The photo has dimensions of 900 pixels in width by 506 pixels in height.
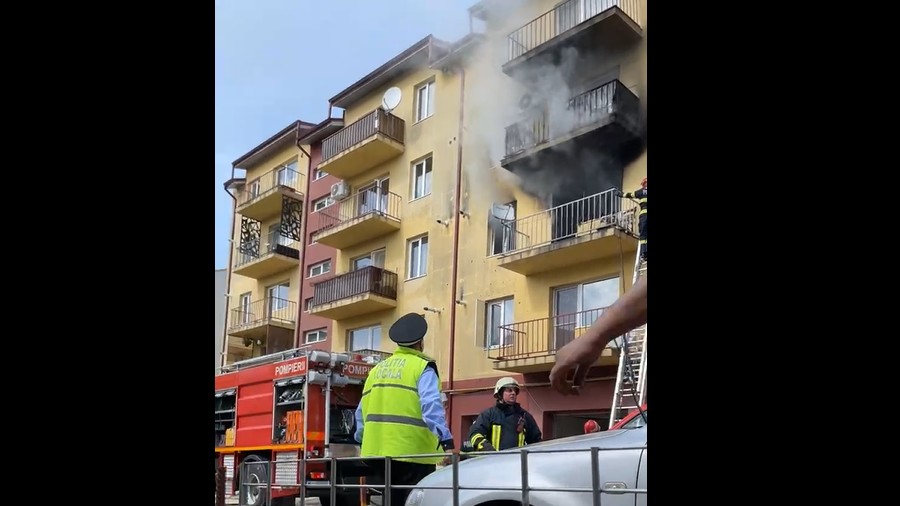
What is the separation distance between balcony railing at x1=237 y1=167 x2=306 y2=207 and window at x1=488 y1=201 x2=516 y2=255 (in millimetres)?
6903

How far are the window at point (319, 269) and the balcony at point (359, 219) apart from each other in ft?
2.49

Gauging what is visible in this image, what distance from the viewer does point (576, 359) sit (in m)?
1.51

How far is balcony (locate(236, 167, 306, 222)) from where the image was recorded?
19.2m

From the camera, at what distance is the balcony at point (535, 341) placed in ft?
41.3

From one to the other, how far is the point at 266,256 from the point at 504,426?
14.8m

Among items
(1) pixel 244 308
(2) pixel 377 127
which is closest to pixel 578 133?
(2) pixel 377 127

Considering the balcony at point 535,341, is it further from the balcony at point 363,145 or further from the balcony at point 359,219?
the balcony at point 363,145

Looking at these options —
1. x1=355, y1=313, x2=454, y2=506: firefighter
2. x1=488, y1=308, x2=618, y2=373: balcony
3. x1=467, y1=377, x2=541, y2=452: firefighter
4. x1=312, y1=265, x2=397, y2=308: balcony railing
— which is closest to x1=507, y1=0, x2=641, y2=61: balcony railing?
x1=488, y1=308, x2=618, y2=373: balcony

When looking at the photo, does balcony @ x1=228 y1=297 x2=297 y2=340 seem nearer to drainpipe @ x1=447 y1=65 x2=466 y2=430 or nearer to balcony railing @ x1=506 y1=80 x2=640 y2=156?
drainpipe @ x1=447 y1=65 x2=466 y2=430

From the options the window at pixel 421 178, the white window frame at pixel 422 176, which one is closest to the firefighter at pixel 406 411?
the white window frame at pixel 422 176
